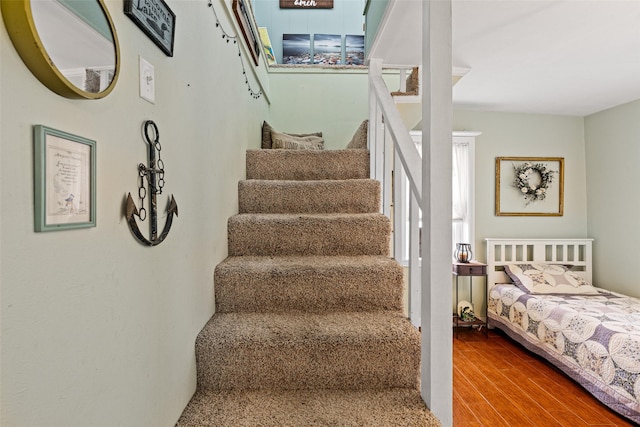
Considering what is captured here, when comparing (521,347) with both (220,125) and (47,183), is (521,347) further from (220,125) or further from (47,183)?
(47,183)

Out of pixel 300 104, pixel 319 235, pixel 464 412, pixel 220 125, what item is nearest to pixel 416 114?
pixel 300 104

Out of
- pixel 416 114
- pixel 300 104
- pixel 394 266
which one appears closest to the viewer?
pixel 394 266

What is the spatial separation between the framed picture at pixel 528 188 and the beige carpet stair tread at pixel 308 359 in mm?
3462

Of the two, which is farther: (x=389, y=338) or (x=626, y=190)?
(x=626, y=190)

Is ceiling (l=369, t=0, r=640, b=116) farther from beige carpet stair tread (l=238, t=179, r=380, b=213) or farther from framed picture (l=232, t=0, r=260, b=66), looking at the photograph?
beige carpet stair tread (l=238, t=179, r=380, b=213)

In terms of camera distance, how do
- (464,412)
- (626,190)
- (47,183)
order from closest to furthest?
1. (47,183)
2. (464,412)
3. (626,190)

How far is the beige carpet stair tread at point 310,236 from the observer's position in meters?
1.67

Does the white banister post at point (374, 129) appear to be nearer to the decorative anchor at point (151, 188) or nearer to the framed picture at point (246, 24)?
the framed picture at point (246, 24)

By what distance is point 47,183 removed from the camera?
1.66ft

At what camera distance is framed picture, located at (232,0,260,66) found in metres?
1.73

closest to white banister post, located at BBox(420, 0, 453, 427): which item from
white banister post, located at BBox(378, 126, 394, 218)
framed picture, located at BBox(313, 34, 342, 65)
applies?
white banister post, located at BBox(378, 126, 394, 218)

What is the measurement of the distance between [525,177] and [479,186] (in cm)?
56

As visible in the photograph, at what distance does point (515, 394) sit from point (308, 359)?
2255 mm

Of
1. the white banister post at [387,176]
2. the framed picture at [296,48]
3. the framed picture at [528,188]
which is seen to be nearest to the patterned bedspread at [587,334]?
the framed picture at [528,188]
